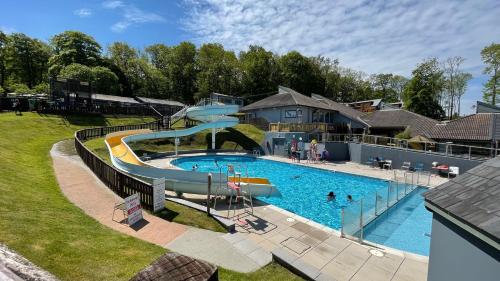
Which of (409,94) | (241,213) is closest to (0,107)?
(241,213)

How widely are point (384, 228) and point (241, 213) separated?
639 centimetres

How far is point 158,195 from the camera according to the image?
1033 cm

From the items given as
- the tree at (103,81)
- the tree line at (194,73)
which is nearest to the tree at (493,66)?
the tree line at (194,73)

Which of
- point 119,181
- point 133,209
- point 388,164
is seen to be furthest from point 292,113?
point 133,209

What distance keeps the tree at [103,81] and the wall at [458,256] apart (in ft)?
184

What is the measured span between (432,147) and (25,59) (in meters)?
74.0

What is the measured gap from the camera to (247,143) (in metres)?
34.1

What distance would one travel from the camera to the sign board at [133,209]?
28.7 feet

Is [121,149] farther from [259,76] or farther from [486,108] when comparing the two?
[259,76]

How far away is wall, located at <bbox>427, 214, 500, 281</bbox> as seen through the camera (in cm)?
281

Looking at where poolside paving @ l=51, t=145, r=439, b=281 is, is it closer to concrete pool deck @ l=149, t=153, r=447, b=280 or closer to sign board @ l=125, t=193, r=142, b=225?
concrete pool deck @ l=149, t=153, r=447, b=280

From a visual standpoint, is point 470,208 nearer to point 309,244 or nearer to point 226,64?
point 309,244

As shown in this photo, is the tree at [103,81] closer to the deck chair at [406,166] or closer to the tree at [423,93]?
the deck chair at [406,166]

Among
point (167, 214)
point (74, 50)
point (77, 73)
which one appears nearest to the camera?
point (167, 214)
